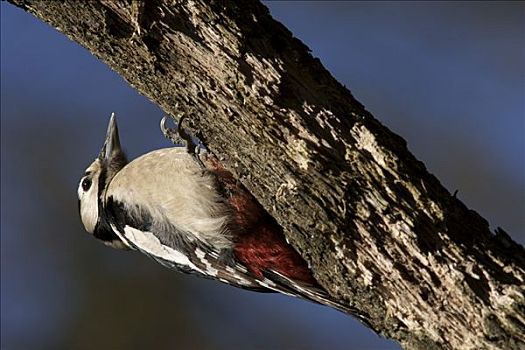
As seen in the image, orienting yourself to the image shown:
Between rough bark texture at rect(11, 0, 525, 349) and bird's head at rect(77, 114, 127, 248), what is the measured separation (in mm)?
1191

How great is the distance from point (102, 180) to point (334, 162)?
140cm

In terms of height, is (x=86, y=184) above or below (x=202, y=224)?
below

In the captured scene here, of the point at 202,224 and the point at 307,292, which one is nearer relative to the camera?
the point at 307,292

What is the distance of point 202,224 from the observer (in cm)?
247

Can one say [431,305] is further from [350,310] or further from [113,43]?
[113,43]

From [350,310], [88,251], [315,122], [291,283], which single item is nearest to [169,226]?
[291,283]

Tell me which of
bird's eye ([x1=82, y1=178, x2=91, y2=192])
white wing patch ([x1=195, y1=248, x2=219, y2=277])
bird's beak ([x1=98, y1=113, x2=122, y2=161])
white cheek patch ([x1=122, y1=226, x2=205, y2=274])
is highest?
bird's beak ([x1=98, y1=113, x2=122, y2=161])

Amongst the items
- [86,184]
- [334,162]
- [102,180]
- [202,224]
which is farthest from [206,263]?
[334,162]

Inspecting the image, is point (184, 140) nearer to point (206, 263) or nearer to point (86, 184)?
Result: point (206, 263)

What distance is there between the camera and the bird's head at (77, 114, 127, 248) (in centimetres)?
298

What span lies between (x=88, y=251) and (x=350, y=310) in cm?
390

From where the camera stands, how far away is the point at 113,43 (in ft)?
5.95

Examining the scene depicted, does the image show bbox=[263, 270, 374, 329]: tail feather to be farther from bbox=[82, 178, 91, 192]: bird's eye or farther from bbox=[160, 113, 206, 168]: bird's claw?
bbox=[82, 178, 91, 192]: bird's eye

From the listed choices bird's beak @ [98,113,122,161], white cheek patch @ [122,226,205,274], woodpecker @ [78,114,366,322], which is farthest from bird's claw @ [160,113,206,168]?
bird's beak @ [98,113,122,161]
